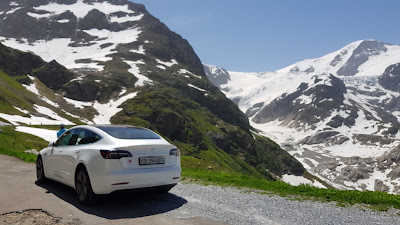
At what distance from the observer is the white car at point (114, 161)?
877 cm

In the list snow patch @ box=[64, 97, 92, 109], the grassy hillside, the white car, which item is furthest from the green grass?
snow patch @ box=[64, 97, 92, 109]

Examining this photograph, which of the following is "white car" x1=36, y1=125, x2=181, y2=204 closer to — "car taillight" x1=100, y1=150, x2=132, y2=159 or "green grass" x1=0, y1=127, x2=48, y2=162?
"car taillight" x1=100, y1=150, x2=132, y2=159

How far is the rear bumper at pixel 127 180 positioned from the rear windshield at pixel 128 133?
1302mm

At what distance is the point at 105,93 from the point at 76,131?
157 metres

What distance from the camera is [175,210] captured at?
8930 millimetres

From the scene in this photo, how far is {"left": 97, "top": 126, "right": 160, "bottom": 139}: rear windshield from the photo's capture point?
32.3ft

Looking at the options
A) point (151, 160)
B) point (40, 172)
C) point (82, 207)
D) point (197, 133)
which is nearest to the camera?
point (82, 207)

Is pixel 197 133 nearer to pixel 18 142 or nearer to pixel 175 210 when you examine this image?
pixel 18 142

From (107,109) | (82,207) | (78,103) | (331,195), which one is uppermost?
(78,103)

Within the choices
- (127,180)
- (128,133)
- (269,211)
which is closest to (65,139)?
(128,133)

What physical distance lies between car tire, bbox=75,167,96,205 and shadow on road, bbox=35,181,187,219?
194mm

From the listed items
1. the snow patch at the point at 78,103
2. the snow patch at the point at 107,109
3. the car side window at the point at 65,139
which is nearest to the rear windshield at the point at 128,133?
the car side window at the point at 65,139

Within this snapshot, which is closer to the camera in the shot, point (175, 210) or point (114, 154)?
point (114, 154)

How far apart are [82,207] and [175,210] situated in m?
2.73
